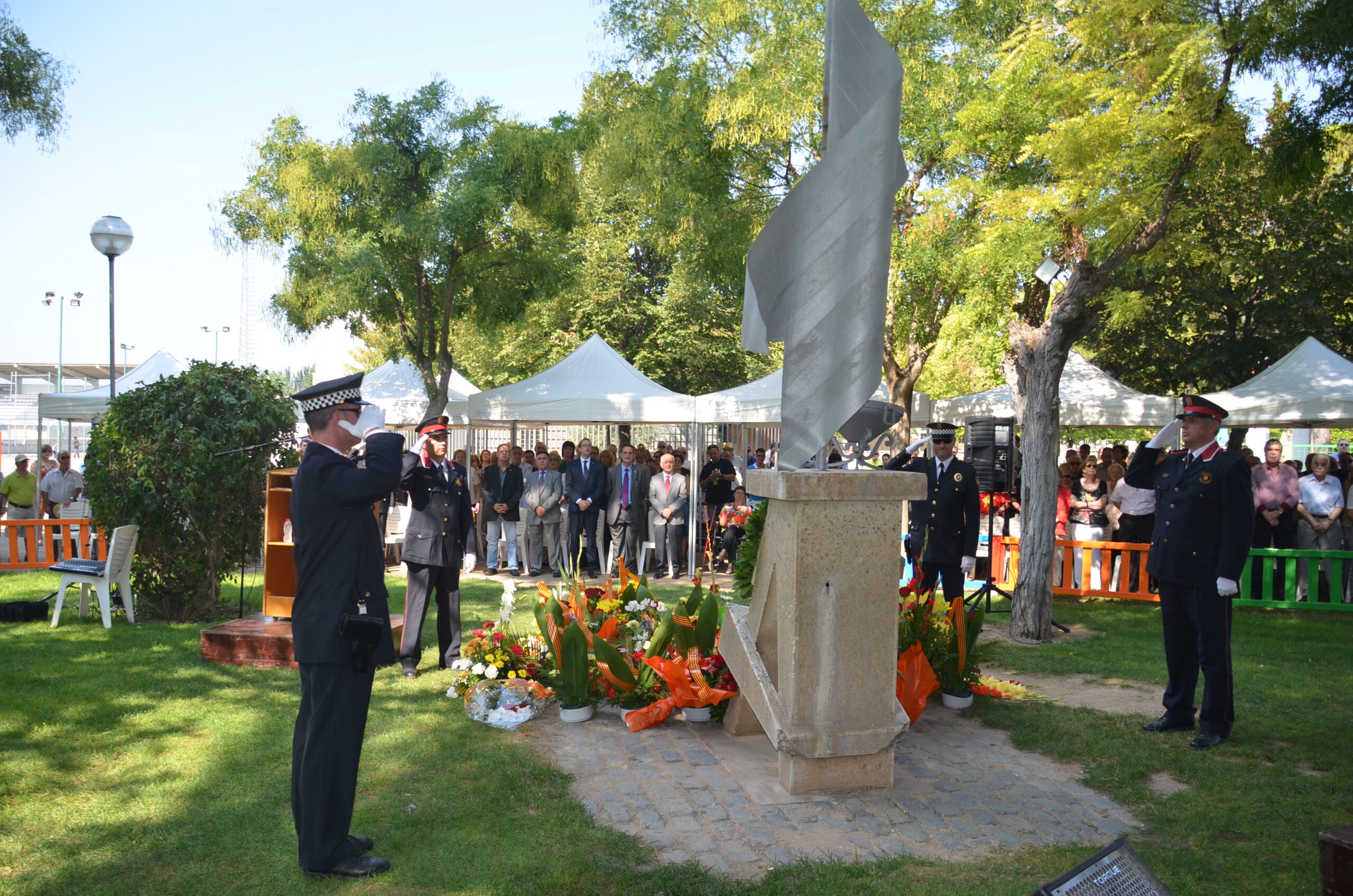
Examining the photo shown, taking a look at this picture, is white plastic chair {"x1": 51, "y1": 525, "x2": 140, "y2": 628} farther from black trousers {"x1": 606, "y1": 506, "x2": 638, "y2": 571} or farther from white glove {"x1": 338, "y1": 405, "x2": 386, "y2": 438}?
white glove {"x1": 338, "y1": 405, "x2": 386, "y2": 438}

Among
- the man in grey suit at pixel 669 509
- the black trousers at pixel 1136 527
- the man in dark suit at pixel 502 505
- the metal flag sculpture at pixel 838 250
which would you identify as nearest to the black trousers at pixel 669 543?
the man in grey suit at pixel 669 509

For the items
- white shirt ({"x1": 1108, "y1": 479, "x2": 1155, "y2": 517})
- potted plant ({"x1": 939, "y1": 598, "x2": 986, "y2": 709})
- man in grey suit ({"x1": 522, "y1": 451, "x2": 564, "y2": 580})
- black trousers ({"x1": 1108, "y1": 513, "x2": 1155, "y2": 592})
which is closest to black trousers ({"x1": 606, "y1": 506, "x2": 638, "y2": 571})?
man in grey suit ({"x1": 522, "y1": 451, "x2": 564, "y2": 580})

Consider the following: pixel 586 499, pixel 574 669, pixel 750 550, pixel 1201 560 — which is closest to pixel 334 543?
pixel 574 669

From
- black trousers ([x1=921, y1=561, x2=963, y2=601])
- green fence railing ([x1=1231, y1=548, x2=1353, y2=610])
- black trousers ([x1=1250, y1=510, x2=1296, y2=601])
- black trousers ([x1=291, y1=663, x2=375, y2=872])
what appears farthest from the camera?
black trousers ([x1=1250, y1=510, x2=1296, y2=601])

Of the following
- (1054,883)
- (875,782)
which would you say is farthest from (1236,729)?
(1054,883)

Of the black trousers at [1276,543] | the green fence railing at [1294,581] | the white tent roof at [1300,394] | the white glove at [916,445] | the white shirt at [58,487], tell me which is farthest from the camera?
the white shirt at [58,487]

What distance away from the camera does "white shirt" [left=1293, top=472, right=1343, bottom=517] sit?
12.3 m

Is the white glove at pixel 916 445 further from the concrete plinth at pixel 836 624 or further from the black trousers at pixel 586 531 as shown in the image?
the black trousers at pixel 586 531

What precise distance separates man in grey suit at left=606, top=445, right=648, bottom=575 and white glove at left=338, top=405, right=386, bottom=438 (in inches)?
367

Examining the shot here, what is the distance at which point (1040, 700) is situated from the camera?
23.3ft

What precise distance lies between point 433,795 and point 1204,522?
4999mm

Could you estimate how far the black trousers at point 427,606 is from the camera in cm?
771

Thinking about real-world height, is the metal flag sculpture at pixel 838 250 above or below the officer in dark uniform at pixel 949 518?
above

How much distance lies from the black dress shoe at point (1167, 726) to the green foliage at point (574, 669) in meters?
3.68
